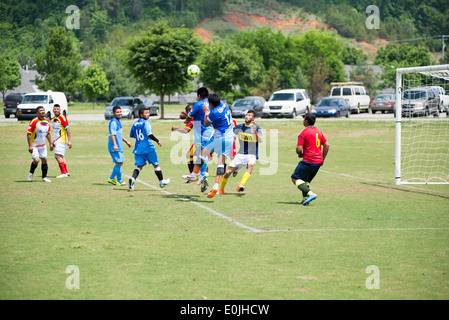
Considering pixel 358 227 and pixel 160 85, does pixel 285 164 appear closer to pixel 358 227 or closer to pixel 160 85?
pixel 358 227

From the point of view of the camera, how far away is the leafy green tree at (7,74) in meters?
71.1

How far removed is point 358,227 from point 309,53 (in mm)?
103758

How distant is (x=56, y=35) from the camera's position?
81312mm

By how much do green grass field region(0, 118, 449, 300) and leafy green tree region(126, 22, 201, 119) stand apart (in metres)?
28.1

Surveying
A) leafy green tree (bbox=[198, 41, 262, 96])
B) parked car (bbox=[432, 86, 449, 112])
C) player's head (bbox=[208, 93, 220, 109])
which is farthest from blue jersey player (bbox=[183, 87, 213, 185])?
leafy green tree (bbox=[198, 41, 262, 96])

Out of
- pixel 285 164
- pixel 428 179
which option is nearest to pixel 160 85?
pixel 285 164

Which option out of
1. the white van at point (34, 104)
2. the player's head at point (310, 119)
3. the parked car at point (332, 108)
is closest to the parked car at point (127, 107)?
the white van at point (34, 104)

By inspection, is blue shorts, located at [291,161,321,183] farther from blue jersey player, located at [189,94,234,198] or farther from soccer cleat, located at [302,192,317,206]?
blue jersey player, located at [189,94,234,198]

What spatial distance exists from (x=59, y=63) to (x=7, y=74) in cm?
776

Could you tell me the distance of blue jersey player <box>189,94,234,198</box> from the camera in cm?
1174

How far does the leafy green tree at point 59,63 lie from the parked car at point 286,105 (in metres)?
45.8

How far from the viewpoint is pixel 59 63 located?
82062 millimetres

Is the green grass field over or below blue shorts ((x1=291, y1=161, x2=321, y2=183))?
below

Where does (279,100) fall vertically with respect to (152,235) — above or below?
above
